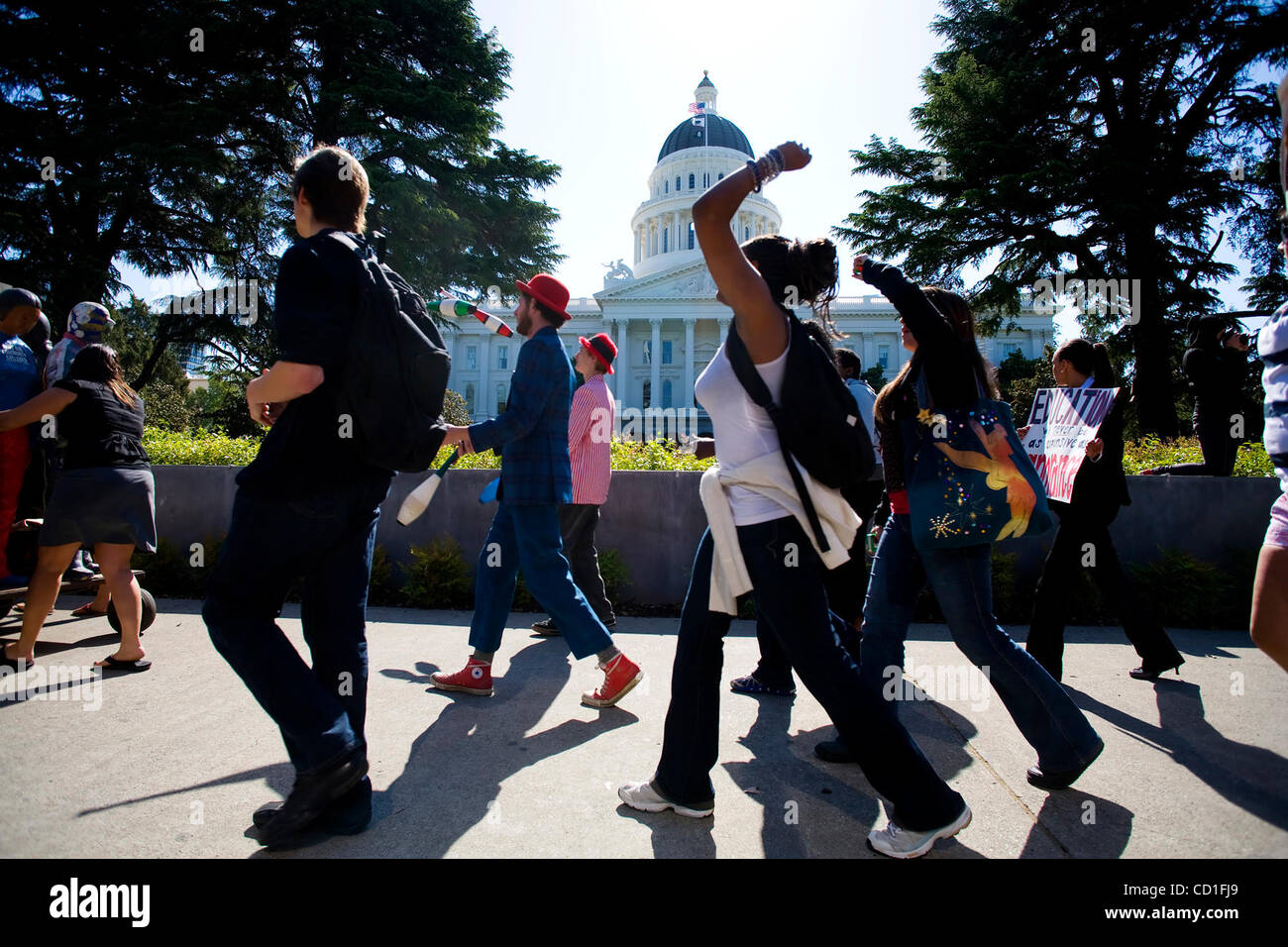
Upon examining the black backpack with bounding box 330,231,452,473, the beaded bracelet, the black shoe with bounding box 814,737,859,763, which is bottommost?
the black shoe with bounding box 814,737,859,763

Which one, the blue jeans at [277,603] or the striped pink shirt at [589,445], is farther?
the striped pink shirt at [589,445]

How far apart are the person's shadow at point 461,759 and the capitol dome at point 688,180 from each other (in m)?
68.6

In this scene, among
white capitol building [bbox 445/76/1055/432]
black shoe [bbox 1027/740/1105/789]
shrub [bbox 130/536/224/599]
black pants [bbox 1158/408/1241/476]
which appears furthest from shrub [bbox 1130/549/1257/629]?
white capitol building [bbox 445/76/1055/432]

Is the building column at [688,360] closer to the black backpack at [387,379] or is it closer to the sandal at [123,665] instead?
the sandal at [123,665]

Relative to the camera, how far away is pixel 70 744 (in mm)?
2859

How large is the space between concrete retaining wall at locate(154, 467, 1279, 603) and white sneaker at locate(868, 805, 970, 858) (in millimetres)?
3851

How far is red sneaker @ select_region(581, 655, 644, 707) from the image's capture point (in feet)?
11.2

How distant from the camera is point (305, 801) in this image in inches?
81.2

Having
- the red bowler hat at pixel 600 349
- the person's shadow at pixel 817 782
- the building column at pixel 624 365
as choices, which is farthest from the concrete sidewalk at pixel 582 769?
the building column at pixel 624 365

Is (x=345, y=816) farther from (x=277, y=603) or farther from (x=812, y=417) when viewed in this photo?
(x=812, y=417)

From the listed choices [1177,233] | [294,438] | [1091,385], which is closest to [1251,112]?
[1177,233]

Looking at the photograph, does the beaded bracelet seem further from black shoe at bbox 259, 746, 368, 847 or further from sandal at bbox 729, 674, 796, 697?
sandal at bbox 729, 674, 796, 697

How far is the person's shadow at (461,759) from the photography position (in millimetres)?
2174
